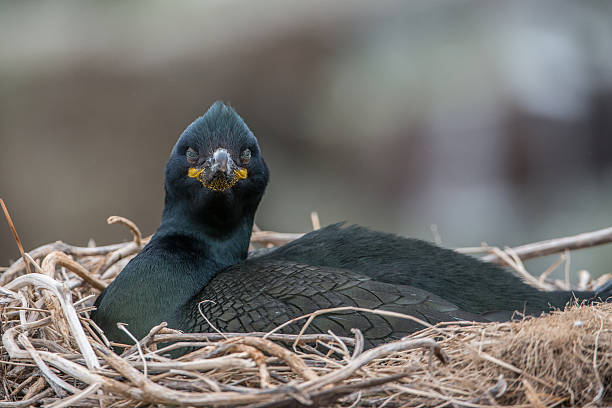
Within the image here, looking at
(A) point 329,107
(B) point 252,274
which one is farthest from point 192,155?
(A) point 329,107

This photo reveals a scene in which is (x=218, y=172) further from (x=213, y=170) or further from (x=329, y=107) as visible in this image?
(x=329, y=107)

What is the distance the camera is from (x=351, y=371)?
136 centimetres

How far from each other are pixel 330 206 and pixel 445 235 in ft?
4.09

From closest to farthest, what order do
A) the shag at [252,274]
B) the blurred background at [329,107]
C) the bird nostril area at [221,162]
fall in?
the shag at [252,274], the bird nostril area at [221,162], the blurred background at [329,107]

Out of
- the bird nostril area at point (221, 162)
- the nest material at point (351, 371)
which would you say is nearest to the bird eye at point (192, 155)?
the bird nostril area at point (221, 162)

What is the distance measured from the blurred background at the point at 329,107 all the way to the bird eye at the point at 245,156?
4.02 m

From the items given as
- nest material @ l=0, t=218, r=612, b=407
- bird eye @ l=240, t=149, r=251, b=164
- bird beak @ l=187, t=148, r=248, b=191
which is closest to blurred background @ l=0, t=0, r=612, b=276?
bird eye @ l=240, t=149, r=251, b=164

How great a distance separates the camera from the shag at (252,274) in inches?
76.4

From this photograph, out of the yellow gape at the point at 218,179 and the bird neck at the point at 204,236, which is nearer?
the yellow gape at the point at 218,179

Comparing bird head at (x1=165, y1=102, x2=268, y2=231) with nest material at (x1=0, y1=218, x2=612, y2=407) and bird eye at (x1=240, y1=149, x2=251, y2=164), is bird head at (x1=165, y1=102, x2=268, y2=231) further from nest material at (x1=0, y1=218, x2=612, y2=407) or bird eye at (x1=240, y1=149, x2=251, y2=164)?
nest material at (x1=0, y1=218, x2=612, y2=407)

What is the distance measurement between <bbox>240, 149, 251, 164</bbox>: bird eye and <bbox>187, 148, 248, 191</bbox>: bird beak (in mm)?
78

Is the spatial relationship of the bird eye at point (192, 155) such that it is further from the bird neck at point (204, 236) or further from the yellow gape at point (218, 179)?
the bird neck at point (204, 236)

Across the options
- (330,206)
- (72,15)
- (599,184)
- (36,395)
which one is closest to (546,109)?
(599,184)

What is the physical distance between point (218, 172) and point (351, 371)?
113 centimetres
